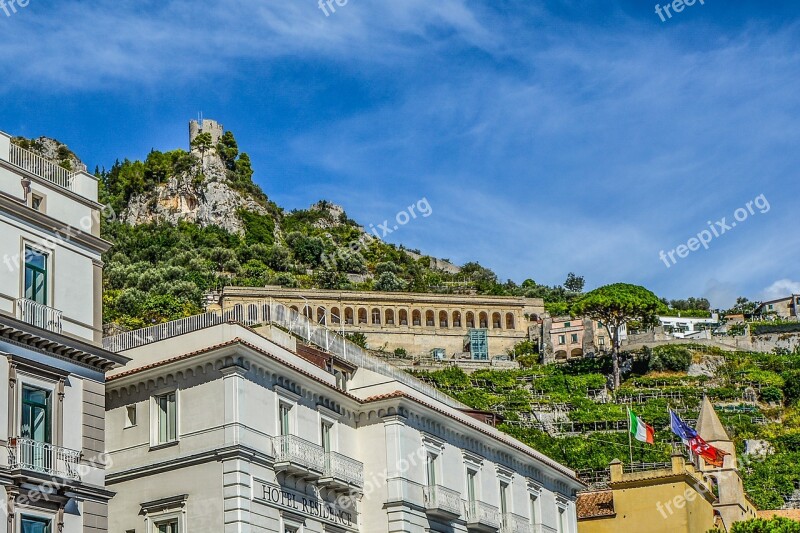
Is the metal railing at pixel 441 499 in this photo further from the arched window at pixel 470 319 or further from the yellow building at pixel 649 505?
the arched window at pixel 470 319

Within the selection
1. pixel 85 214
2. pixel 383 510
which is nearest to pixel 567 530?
pixel 383 510

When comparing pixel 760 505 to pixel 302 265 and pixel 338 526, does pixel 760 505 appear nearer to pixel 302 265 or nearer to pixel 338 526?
pixel 338 526

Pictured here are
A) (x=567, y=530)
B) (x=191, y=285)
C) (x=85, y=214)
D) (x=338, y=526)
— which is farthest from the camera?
(x=191, y=285)

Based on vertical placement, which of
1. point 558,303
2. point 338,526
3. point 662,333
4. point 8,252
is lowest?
point 338,526

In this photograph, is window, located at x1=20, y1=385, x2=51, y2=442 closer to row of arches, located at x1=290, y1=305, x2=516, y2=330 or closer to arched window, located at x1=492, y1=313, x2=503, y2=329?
row of arches, located at x1=290, y1=305, x2=516, y2=330

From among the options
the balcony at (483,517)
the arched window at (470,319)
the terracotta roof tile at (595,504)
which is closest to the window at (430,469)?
the balcony at (483,517)

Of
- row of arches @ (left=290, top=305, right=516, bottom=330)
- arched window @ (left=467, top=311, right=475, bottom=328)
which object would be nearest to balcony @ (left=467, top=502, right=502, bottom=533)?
row of arches @ (left=290, top=305, right=516, bottom=330)

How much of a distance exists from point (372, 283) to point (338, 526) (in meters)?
126

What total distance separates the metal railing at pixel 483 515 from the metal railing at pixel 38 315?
20.0 m

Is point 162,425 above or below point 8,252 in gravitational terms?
below

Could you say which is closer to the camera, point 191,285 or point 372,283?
point 191,285

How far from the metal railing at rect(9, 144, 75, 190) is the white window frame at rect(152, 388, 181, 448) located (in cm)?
782

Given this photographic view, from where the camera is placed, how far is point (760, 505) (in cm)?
9794

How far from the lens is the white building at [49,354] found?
28.1 meters
